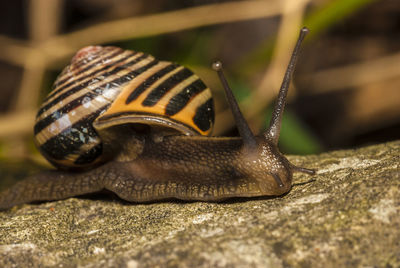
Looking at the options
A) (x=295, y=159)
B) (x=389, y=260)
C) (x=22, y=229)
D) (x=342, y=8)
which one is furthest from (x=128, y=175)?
(x=342, y=8)

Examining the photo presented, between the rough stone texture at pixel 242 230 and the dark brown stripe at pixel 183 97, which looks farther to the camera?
the dark brown stripe at pixel 183 97

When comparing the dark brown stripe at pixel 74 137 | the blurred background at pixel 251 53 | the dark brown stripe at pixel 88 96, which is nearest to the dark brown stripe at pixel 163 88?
the dark brown stripe at pixel 88 96

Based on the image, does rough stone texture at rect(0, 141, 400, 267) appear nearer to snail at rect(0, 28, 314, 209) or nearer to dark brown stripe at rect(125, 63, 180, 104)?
snail at rect(0, 28, 314, 209)

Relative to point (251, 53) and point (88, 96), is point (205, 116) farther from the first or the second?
point (251, 53)

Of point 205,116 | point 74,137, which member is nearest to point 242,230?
point 205,116

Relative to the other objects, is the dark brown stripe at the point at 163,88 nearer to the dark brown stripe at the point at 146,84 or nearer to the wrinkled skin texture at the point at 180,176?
the dark brown stripe at the point at 146,84

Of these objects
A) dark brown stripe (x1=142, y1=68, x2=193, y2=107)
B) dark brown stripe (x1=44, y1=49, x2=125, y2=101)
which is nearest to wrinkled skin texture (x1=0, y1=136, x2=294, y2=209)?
dark brown stripe (x1=142, y1=68, x2=193, y2=107)
